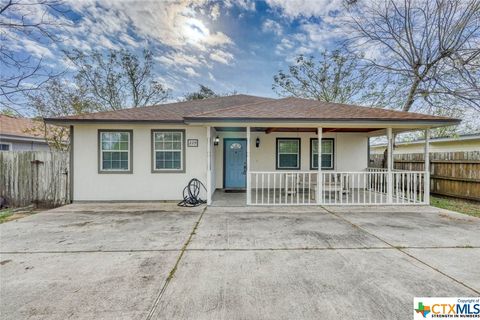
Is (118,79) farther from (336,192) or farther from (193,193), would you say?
(336,192)

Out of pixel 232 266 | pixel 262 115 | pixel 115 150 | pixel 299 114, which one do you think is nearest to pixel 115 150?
pixel 115 150

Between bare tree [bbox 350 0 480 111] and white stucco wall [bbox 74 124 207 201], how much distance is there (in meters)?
9.73

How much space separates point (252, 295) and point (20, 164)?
A: 9173 millimetres

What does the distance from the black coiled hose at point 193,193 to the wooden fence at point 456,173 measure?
8.69 meters

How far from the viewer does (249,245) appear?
4008 millimetres

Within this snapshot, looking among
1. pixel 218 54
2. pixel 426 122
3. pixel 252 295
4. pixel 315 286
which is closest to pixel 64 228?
pixel 252 295

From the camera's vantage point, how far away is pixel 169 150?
7.68 meters

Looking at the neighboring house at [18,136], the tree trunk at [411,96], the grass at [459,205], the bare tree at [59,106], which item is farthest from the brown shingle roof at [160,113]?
the grass at [459,205]

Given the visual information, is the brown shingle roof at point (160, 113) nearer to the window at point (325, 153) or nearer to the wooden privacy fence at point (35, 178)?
the wooden privacy fence at point (35, 178)

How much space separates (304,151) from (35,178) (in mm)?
9763

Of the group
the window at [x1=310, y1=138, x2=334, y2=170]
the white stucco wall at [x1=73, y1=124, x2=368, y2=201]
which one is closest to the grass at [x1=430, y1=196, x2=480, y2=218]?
the window at [x1=310, y1=138, x2=334, y2=170]

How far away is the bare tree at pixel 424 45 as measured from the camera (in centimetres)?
933

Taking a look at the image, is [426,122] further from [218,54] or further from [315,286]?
[218,54]

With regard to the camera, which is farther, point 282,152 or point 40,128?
point 40,128
